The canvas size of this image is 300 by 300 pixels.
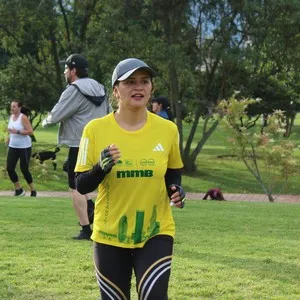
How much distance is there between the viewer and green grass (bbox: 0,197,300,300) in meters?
5.34

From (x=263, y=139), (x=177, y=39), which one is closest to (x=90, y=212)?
(x=263, y=139)

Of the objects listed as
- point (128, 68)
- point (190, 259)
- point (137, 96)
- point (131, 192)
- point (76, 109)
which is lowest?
point (190, 259)

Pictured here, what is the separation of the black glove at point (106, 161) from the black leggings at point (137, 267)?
1.68 ft

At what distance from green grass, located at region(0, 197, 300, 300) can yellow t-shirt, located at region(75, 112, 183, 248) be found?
154 centimetres

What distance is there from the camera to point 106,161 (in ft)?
11.6

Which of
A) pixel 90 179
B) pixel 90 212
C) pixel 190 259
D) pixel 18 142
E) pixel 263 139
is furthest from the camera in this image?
pixel 263 139

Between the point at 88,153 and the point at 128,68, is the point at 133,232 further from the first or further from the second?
the point at 128,68

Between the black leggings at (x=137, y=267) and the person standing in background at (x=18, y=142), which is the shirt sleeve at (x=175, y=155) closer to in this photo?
the black leggings at (x=137, y=267)

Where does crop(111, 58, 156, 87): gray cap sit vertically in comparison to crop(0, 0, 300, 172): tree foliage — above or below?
below

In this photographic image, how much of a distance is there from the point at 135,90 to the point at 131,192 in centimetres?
60

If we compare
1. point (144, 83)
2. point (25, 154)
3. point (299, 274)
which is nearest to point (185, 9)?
point (25, 154)

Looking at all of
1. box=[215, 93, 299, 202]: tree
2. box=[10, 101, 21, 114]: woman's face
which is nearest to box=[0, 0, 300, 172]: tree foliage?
box=[215, 93, 299, 202]: tree

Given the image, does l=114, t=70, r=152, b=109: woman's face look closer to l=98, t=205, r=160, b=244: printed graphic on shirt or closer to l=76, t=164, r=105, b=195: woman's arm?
l=76, t=164, r=105, b=195: woman's arm

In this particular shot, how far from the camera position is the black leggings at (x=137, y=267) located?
368 cm
